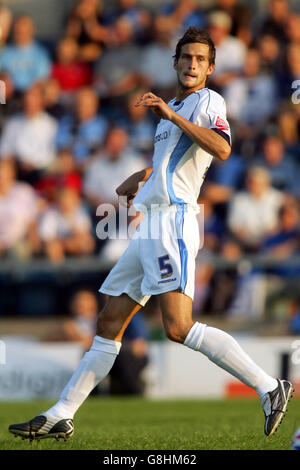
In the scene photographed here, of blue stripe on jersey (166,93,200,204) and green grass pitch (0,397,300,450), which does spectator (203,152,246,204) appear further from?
blue stripe on jersey (166,93,200,204)

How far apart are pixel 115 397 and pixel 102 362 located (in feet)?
19.1

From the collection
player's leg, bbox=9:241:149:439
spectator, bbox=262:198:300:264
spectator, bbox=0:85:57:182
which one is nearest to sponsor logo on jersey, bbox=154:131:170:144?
player's leg, bbox=9:241:149:439

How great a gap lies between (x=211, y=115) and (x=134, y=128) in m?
7.92

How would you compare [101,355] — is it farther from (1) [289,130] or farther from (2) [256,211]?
(1) [289,130]

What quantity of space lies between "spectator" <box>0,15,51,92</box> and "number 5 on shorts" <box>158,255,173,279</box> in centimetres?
919

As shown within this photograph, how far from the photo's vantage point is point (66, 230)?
12.0 meters

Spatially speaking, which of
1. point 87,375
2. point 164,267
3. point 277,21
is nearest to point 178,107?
point 164,267

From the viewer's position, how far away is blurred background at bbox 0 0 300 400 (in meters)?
11.4

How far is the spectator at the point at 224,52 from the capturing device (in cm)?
1331

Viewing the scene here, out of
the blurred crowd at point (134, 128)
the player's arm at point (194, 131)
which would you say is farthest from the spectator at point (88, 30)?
the player's arm at point (194, 131)

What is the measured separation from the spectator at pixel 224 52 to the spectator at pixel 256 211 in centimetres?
195

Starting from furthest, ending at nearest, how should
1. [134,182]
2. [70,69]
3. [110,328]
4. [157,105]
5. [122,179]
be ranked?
[70,69], [122,179], [134,182], [110,328], [157,105]

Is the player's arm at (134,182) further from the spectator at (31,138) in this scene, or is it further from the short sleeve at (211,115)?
the spectator at (31,138)
